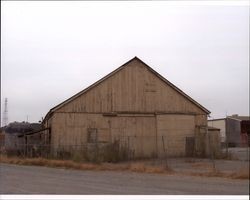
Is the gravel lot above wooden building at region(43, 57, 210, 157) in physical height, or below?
below

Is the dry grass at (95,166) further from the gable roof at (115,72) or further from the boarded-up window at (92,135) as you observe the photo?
the boarded-up window at (92,135)

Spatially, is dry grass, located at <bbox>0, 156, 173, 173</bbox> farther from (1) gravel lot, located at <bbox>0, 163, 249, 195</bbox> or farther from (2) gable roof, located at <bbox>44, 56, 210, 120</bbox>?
(2) gable roof, located at <bbox>44, 56, 210, 120</bbox>

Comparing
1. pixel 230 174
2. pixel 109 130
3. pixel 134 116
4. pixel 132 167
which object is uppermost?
pixel 134 116

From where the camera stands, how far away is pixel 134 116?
35875 millimetres

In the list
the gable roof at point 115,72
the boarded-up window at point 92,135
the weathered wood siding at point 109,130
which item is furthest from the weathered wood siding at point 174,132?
the boarded-up window at point 92,135

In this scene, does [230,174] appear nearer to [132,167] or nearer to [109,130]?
[132,167]

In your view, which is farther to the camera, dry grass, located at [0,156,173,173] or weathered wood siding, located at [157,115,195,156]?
weathered wood siding, located at [157,115,195,156]

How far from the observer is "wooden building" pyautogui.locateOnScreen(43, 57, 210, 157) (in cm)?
3466

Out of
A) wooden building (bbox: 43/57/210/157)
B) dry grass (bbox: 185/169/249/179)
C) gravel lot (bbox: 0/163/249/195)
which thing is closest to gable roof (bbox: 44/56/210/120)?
wooden building (bbox: 43/57/210/157)

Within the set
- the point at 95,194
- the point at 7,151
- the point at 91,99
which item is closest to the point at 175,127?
the point at 91,99

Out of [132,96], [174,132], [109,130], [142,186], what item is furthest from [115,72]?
[142,186]

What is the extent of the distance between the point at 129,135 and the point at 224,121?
2139 inches

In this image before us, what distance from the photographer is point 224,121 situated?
86.3 m

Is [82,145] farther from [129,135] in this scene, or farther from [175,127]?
[175,127]
